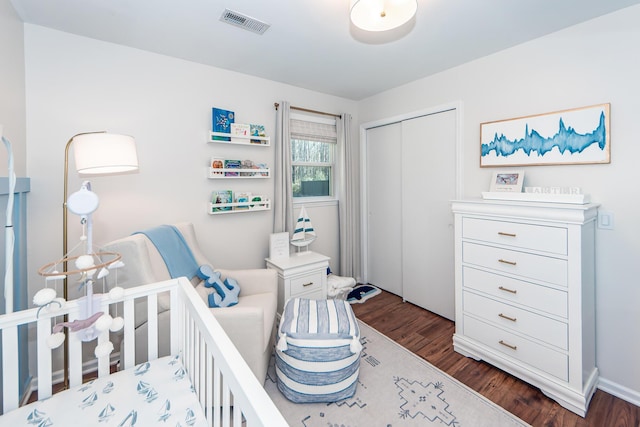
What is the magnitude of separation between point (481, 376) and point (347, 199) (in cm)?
213

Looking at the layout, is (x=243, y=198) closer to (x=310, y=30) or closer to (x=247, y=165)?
(x=247, y=165)

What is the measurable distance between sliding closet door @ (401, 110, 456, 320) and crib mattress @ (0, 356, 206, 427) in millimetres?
2399

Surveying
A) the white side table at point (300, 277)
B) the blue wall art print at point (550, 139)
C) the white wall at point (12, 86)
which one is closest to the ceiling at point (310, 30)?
the white wall at point (12, 86)

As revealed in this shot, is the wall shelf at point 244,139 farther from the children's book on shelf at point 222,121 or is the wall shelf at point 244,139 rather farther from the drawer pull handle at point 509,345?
the drawer pull handle at point 509,345

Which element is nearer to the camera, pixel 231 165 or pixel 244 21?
pixel 244 21

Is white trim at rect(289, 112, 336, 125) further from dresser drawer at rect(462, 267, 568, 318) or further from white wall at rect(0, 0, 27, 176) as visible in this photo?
dresser drawer at rect(462, 267, 568, 318)

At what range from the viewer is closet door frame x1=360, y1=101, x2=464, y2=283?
2.58 metres

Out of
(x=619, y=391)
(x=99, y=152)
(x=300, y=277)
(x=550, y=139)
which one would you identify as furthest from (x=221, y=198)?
(x=619, y=391)

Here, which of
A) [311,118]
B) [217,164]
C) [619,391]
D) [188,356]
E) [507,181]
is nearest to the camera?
[188,356]

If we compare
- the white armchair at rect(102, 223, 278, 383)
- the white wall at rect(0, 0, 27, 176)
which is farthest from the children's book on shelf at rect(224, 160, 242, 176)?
the white wall at rect(0, 0, 27, 176)

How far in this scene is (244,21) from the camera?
6.11ft

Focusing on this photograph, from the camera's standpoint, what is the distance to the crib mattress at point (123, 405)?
99 centimetres

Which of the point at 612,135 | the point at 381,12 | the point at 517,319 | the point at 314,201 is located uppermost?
the point at 381,12

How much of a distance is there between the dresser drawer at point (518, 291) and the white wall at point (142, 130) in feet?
6.32
